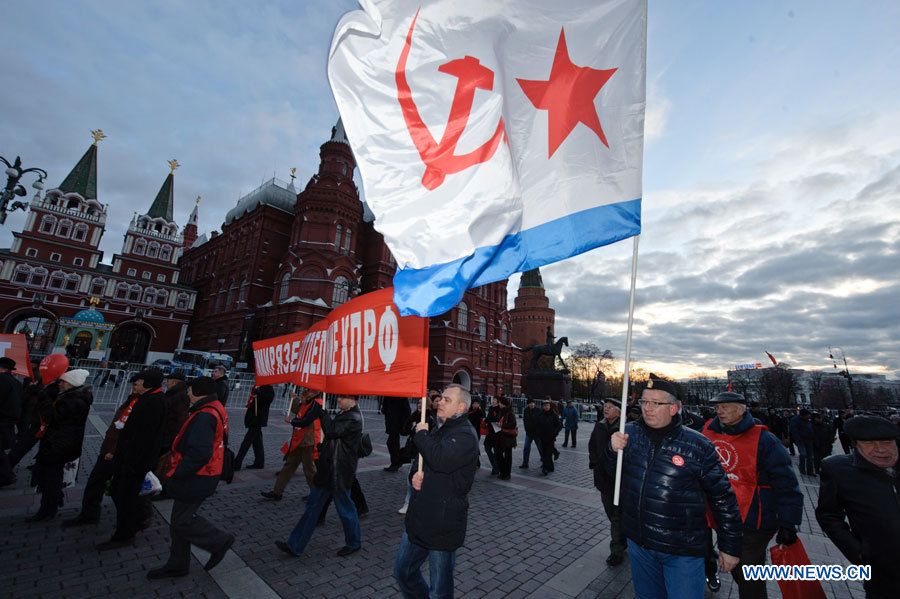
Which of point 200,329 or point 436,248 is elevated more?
point 200,329

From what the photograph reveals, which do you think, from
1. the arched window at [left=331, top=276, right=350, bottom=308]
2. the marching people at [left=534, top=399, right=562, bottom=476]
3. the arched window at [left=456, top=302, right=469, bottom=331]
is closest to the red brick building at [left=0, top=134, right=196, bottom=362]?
the arched window at [left=331, top=276, right=350, bottom=308]

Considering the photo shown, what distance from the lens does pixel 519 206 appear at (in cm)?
347

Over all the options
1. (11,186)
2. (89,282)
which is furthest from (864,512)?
(89,282)

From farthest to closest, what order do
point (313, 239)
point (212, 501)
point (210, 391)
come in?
point (313, 239), point (212, 501), point (210, 391)

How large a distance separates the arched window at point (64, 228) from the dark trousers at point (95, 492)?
58.5 meters

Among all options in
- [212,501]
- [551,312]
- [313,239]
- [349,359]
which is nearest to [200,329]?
[313,239]

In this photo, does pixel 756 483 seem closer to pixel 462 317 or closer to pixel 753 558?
pixel 753 558

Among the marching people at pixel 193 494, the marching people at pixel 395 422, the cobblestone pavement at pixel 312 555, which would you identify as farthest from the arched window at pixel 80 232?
the marching people at pixel 193 494

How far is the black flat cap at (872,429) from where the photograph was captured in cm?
270

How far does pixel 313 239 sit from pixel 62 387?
32161 mm

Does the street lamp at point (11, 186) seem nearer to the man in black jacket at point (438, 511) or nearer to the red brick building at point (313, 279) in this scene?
the man in black jacket at point (438, 511)

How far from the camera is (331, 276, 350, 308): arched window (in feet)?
116

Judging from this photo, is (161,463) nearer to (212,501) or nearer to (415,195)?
(212,501)

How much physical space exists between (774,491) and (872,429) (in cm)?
108
